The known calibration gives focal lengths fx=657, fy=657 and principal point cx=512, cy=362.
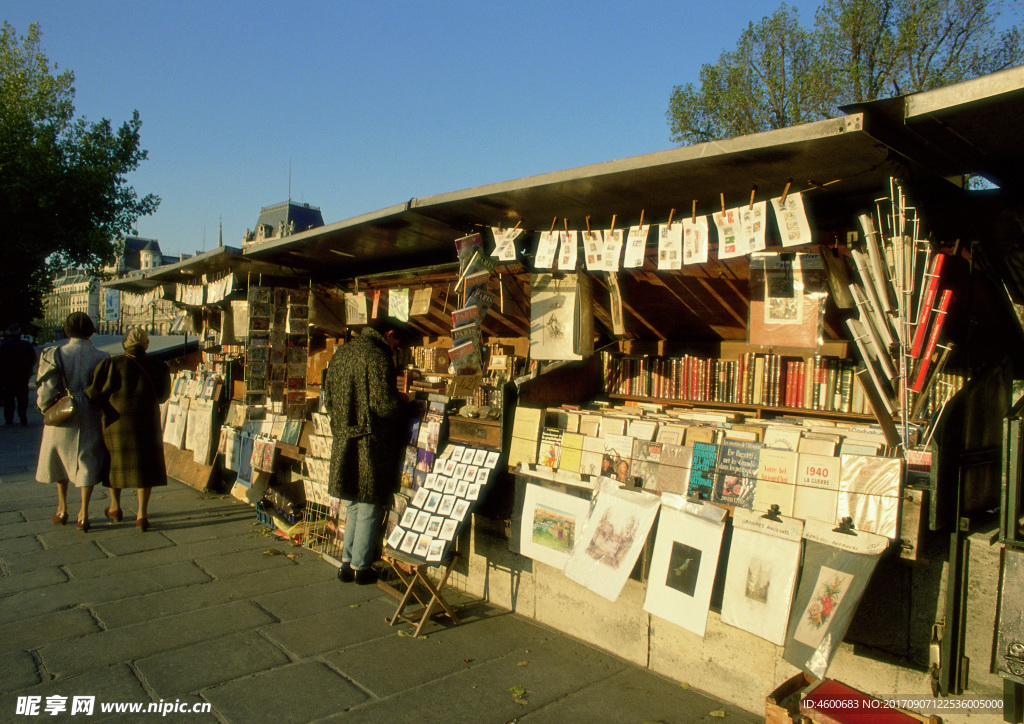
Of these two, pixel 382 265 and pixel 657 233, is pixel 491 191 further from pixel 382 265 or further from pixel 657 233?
pixel 382 265

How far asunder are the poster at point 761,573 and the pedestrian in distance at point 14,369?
1395cm

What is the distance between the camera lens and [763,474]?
3.19m

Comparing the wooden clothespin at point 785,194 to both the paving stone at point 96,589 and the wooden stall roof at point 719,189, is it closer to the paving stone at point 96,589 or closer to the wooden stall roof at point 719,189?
the wooden stall roof at point 719,189

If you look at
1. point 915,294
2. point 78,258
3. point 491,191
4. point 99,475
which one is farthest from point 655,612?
point 78,258

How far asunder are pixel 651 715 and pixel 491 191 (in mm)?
2874

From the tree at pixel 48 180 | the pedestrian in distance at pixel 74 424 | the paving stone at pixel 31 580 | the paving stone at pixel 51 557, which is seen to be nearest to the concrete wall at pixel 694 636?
the paving stone at pixel 31 580

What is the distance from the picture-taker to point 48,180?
22.0 metres

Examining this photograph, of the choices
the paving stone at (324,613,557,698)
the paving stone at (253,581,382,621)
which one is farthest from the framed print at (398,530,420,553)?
the paving stone at (253,581,382,621)

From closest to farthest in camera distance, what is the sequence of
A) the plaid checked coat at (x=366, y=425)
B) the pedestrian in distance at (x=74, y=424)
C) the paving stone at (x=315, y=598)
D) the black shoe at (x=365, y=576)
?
the paving stone at (x=315, y=598), the plaid checked coat at (x=366, y=425), the black shoe at (x=365, y=576), the pedestrian in distance at (x=74, y=424)

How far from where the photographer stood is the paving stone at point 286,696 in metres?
3.20

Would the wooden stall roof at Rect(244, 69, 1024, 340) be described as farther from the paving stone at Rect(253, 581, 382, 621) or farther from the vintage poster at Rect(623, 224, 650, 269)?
the paving stone at Rect(253, 581, 382, 621)

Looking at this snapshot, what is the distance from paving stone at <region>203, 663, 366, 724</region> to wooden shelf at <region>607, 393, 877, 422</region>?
2.56m

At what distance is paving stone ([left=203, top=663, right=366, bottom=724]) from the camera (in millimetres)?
3197

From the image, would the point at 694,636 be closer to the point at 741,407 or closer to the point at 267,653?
the point at 741,407
